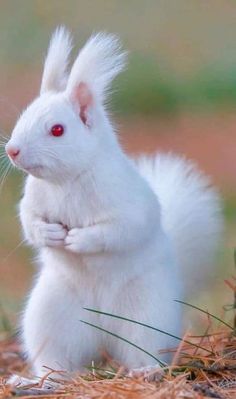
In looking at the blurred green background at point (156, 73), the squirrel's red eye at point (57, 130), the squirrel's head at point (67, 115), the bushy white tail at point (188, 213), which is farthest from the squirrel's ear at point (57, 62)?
the blurred green background at point (156, 73)

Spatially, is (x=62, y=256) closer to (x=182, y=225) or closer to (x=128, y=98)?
(x=182, y=225)

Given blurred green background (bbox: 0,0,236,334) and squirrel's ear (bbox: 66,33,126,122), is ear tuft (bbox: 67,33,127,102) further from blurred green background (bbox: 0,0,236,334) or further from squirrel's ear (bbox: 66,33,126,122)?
blurred green background (bbox: 0,0,236,334)

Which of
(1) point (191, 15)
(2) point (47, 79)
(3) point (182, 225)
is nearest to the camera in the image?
(2) point (47, 79)

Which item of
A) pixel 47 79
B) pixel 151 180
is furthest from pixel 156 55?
pixel 47 79

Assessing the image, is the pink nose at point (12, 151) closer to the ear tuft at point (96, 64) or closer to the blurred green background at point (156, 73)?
the ear tuft at point (96, 64)

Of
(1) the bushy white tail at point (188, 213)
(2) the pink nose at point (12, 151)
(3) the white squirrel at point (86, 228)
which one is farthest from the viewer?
(1) the bushy white tail at point (188, 213)

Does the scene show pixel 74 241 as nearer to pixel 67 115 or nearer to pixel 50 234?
pixel 50 234
